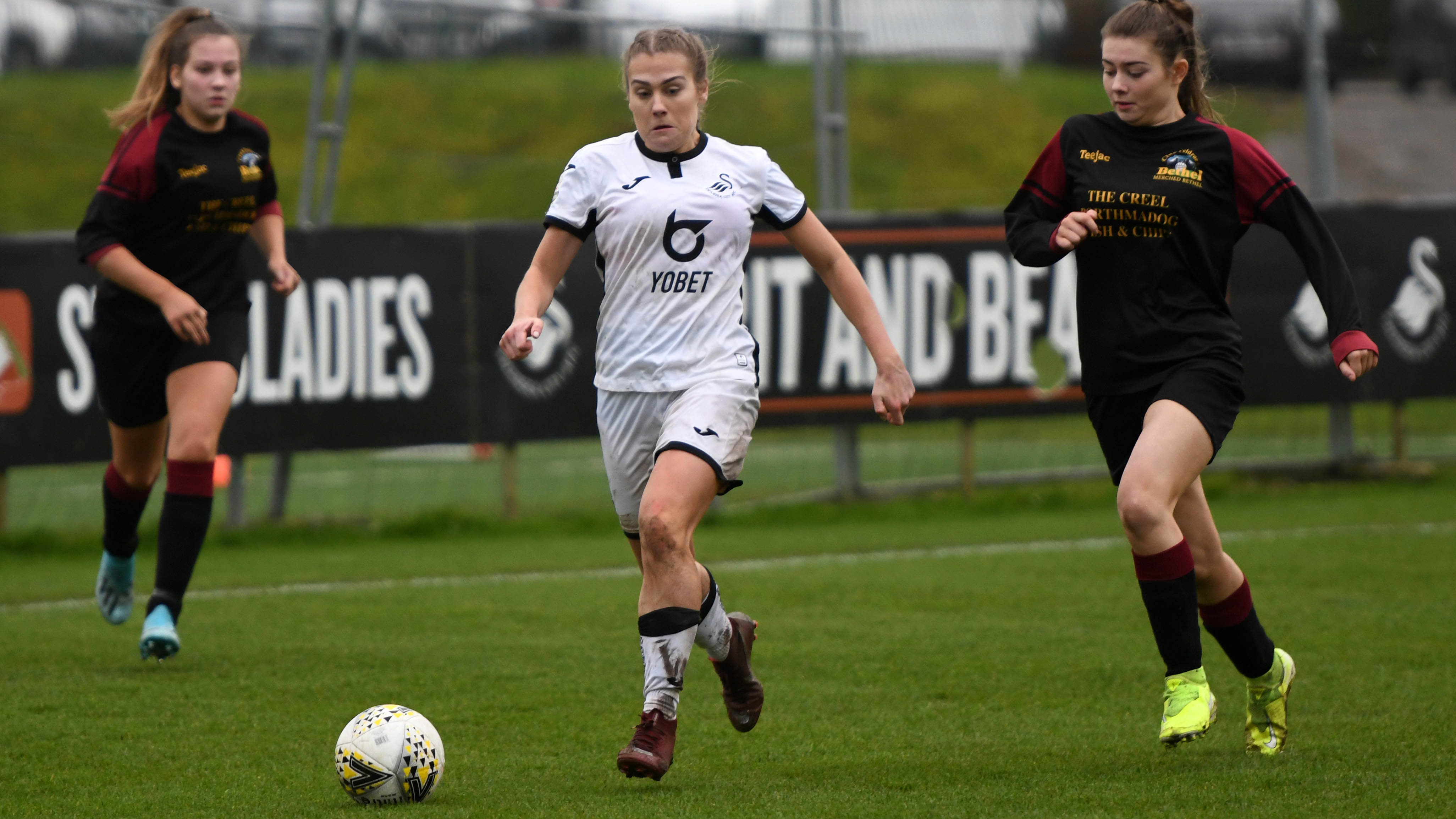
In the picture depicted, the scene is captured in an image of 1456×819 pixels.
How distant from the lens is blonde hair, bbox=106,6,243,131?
638cm

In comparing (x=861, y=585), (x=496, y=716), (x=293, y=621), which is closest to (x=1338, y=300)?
(x=496, y=716)

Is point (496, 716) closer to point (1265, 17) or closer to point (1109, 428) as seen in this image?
point (1109, 428)

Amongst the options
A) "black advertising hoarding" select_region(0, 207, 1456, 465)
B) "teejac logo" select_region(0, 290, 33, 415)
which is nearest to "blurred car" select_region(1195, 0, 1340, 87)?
"black advertising hoarding" select_region(0, 207, 1456, 465)

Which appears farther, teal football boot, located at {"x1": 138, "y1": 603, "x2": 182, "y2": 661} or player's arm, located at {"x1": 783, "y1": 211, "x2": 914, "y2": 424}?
teal football boot, located at {"x1": 138, "y1": 603, "x2": 182, "y2": 661}

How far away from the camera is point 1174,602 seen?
15.6 ft

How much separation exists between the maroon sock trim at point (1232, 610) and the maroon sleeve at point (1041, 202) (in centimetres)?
111

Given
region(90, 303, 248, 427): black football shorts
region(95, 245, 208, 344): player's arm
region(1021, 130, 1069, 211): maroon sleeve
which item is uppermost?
region(1021, 130, 1069, 211): maroon sleeve

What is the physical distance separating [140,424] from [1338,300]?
14.5 ft

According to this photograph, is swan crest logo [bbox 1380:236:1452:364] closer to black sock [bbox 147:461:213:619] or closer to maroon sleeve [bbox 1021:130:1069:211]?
maroon sleeve [bbox 1021:130:1069:211]

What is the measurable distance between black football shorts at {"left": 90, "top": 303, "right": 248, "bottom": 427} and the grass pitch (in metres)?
0.99

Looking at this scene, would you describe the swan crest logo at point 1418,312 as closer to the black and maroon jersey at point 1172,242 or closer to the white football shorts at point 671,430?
the black and maroon jersey at point 1172,242

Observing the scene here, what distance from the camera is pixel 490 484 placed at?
44.3 ft

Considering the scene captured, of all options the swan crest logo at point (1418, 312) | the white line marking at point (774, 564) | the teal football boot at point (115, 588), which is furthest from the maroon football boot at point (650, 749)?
the swan crest logo at point (1418, 312)

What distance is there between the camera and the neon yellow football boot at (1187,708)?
15.1ft
